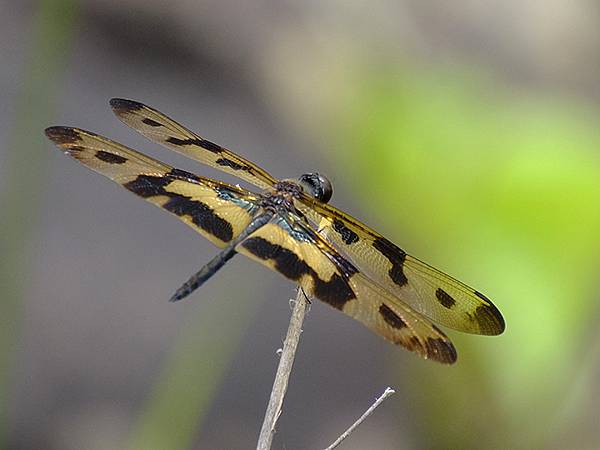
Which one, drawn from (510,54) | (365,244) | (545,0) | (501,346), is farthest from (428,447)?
(545,0)

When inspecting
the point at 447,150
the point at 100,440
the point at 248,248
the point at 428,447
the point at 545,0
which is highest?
the point at 545,0

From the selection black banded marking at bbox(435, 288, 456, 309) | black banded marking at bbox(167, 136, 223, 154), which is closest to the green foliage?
black banded marking at bbox(167, 136, 223, 154)

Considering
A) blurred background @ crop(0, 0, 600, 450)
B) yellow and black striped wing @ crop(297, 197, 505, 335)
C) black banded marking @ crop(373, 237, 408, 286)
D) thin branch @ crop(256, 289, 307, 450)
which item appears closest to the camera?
thin branch @ crop(256, 289, 307, 450)

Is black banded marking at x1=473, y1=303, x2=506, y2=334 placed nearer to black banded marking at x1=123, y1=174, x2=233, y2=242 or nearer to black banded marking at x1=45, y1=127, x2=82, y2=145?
black banded marking at x1=123, y1=174, x2=233, y2=242

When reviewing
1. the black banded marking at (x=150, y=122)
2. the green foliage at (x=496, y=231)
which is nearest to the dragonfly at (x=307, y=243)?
the black banded marking at (x=150, y=122)

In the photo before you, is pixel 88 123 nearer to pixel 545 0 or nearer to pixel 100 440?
pixel 100 440

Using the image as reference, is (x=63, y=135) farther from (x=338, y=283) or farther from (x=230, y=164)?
(x=338, y=283)
